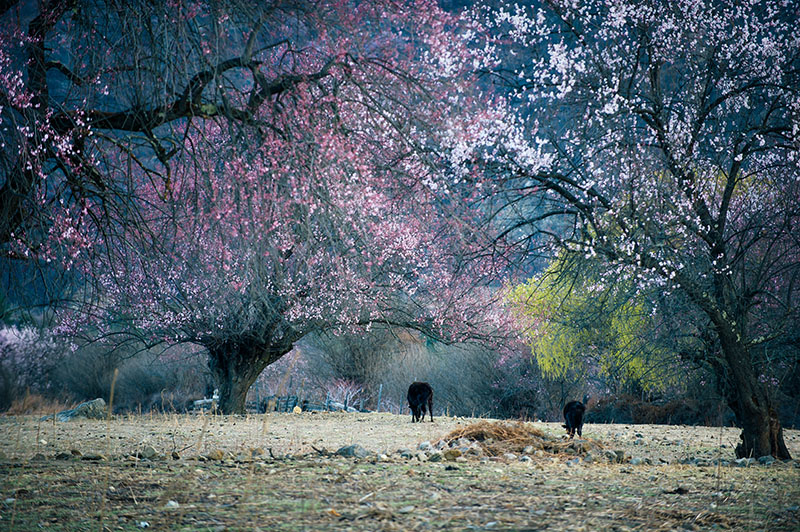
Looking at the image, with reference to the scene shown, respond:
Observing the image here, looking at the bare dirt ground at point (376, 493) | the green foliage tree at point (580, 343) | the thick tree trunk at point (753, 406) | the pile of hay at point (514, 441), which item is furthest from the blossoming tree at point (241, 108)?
the green foliage tree at point (580, 343)

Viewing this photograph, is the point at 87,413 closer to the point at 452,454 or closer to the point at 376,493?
the point at 452,454

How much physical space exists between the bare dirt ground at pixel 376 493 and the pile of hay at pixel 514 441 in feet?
1.32

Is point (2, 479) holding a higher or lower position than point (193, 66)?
lower

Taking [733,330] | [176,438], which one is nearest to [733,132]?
[733,330]

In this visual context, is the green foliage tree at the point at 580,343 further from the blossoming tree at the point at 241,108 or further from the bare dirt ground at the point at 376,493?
the blossoming tree at the point at 241,108

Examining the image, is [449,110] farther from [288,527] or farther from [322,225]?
[288,527]

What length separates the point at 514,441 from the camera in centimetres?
816

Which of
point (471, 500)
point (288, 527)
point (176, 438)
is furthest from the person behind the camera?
point (176, 438)

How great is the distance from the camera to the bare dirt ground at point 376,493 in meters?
3.63

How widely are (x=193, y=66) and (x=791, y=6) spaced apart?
26.5ft

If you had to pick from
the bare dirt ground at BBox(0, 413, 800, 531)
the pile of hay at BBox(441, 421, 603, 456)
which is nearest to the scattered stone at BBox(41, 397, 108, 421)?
the bare dirt ground at BBox(0, 413, 800, 531)

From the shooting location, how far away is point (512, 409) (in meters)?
26.5

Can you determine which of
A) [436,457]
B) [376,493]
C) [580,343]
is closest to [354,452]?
[436,457]

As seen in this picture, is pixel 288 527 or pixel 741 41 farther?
pixel 741 41
